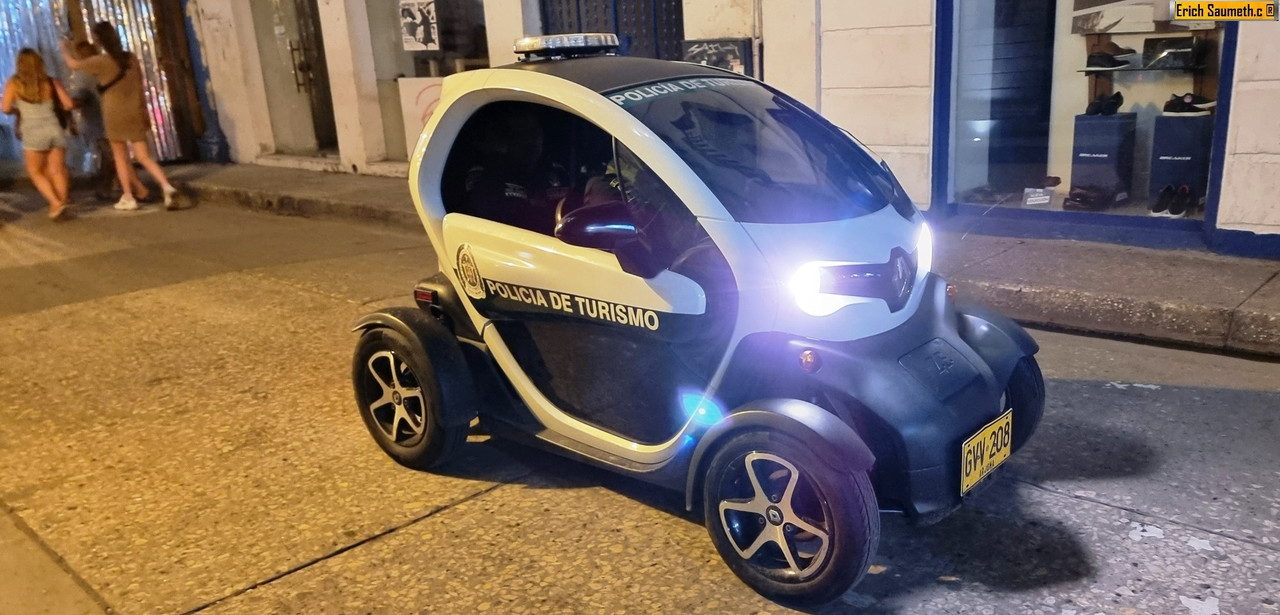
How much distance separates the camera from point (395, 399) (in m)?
3.86

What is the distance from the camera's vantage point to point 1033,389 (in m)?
3.37

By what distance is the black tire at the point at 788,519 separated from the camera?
2674mm

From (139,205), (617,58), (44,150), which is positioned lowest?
(139,205)

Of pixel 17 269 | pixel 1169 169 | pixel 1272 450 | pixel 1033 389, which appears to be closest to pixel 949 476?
pixel 1033 389

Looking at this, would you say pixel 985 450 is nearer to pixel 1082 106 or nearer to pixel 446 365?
pixel 446 365

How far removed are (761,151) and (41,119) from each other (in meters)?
9.21

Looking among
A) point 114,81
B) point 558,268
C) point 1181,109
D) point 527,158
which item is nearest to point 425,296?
point 527,158

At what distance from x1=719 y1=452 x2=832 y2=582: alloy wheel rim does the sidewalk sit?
9.79ft

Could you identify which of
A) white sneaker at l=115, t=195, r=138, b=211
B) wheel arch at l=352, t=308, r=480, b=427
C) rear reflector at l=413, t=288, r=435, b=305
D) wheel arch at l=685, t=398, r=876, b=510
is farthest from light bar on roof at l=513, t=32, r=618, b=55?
white sneaker at l=115, t=195, r=138, b=211

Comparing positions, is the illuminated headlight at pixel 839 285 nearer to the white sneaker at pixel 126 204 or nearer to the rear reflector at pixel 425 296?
the rear reflector at pixel 425 296

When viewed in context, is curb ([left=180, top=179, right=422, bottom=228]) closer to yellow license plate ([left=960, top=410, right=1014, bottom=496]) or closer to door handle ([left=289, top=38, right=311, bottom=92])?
door handle ([left=289, top=38, right=311, bottom=92])

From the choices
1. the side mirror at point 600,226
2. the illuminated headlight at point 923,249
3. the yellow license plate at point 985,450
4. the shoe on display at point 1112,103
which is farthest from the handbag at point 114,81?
the yellow license plate at point 985,450

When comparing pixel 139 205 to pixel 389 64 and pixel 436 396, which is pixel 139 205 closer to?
pixel 389 64

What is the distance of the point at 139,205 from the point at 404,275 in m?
5.55
